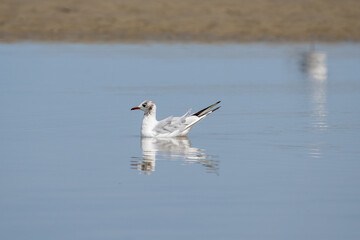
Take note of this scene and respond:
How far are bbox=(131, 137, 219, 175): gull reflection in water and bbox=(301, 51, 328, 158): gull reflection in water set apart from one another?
4.68ft

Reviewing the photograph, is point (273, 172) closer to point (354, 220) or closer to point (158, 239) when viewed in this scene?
point (354, 220)

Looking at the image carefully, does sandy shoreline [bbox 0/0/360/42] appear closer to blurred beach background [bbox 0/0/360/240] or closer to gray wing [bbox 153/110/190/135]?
blurred beach background [bbox 0/0/360/240]

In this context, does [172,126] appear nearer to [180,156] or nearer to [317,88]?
[180,156]

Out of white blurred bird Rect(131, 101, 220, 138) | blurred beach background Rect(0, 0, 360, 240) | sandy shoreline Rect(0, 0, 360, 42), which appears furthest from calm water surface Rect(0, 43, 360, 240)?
sandy shoreline Rect(0, 0, 360, 42)

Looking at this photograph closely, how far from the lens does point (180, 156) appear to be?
392 inches

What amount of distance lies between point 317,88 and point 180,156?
28.5ft

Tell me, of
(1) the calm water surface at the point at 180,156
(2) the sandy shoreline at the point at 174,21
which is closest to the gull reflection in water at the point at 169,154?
(1) the calm water surface at the point at 180,156

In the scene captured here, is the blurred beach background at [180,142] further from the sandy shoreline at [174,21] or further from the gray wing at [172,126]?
the sandy shoreline at [174,21]

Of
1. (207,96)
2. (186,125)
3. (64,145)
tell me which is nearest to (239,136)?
(186,125)

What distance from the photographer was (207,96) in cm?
1614

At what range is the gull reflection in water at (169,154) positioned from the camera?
30.1ft

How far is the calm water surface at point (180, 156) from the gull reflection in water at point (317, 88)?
0.14ft

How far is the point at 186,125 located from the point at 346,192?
4.31 m

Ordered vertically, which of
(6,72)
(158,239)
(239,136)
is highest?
(6,72)
